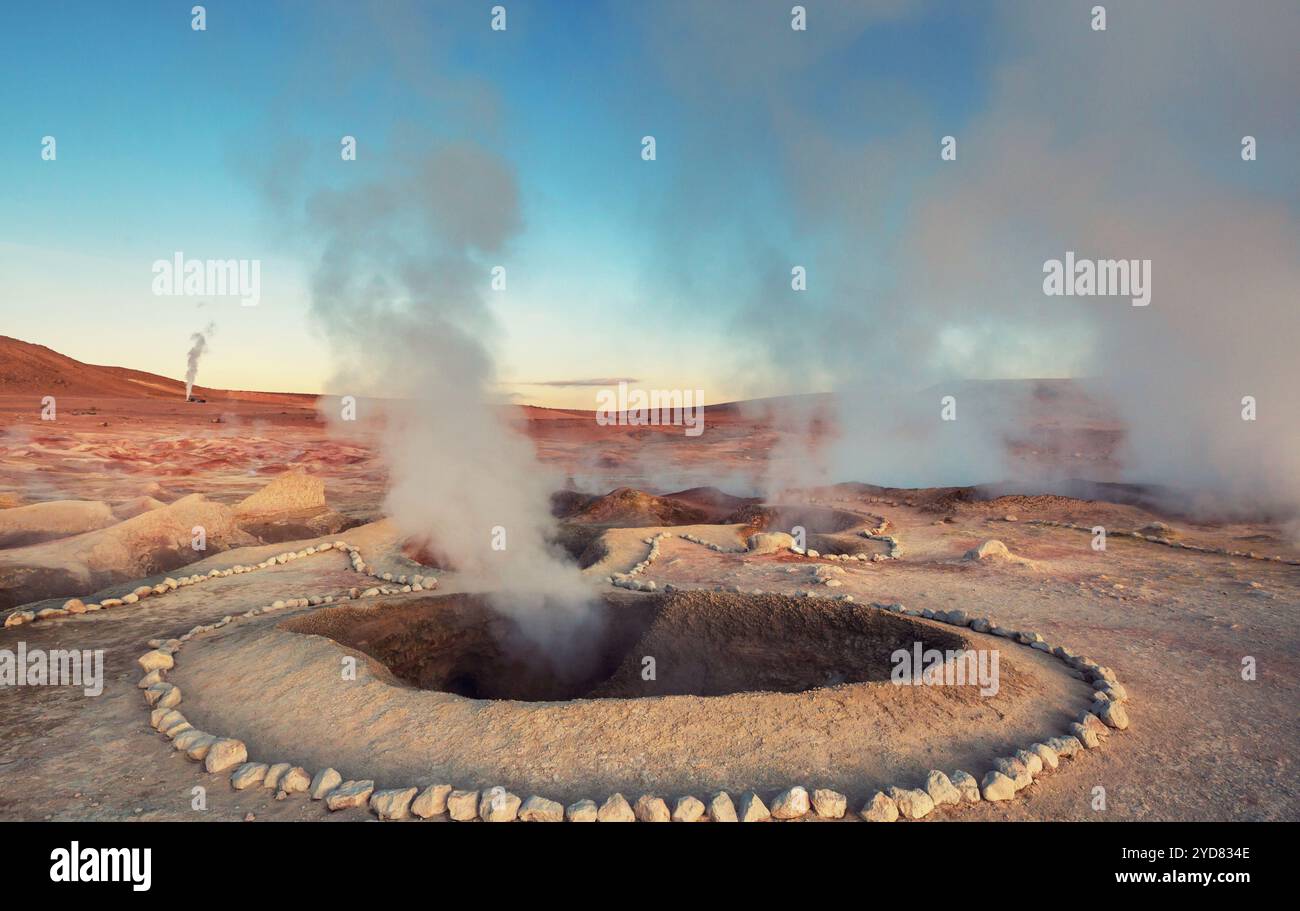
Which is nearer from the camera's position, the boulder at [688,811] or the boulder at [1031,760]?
the boulder at [688,811]

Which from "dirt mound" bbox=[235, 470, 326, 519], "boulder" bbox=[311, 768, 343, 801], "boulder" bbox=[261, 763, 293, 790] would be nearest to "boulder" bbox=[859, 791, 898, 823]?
"boulder" bbox=[311, 768, 343, 801]

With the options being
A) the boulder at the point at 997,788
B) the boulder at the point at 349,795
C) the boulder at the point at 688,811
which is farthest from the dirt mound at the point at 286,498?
the boulder at the point at 997,788

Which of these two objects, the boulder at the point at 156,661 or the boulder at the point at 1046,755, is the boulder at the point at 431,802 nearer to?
the boulder at the point at 1046,755

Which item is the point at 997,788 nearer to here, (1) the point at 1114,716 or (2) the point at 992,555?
(1) the point at 1114,716

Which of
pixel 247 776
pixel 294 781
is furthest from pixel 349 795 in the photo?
pixel 247 776

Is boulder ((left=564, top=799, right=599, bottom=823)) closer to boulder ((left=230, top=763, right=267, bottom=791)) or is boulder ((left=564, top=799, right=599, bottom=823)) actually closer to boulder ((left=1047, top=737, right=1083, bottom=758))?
boulder ((left=230, top=763, right=267, bottom=791))

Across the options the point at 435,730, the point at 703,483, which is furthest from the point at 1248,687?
the point at 703,483
